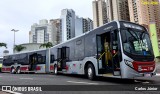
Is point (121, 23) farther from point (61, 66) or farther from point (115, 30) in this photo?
point (61, 66)

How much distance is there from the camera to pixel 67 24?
87812 mm

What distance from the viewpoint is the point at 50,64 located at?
68.1 ft

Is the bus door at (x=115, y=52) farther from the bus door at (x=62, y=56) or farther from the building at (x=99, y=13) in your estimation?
the building at (x=99, y=13)

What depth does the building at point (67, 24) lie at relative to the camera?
85.9m

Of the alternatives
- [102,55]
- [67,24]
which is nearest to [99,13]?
[102,55]

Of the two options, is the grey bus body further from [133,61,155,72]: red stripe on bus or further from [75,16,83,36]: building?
[75,16,83,36]: building

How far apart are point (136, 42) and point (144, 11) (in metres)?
61.1

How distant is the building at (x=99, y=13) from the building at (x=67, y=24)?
38.7 m

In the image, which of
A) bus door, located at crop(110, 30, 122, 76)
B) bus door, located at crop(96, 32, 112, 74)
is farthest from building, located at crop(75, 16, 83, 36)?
bus door, located at crop(110, 30, 122, 76)

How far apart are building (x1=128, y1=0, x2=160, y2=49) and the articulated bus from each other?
45.0m

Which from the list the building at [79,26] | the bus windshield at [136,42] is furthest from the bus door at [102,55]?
the building at [79,26]

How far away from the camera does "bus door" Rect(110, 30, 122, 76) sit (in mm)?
9297

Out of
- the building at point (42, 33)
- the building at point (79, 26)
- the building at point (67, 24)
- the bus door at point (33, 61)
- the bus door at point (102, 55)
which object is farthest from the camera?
the building at point (42, 33)

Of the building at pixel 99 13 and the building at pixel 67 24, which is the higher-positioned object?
the building at pixel 67 24
